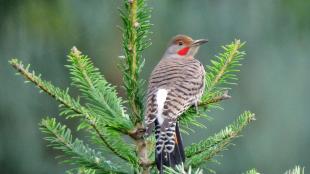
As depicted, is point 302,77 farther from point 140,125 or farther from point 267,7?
point 140,125

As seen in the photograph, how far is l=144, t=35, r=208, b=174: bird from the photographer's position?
2184mm

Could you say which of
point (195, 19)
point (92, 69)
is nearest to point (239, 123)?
point (92, 69)

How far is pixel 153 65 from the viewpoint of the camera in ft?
15.7

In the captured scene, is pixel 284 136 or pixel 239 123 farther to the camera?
pixel 284 136

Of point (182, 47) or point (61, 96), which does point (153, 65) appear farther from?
point (61, 96)

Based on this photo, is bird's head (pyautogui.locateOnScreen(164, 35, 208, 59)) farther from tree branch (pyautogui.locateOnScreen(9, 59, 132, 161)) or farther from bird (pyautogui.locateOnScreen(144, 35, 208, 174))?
tree branch (pyautogui.locateOnScreen(9, 59, 132, 161))

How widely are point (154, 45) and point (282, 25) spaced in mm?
917

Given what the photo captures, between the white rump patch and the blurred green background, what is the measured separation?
222 cm

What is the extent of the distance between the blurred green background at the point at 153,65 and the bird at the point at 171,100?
188 cm

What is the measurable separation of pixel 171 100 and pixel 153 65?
2.34 meters

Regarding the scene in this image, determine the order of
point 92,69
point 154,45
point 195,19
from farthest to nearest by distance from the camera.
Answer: point 195,19 → point 154,45 → point 92,69

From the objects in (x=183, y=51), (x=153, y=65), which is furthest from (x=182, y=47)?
(x=153, y=65)

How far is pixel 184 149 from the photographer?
7.41 feet

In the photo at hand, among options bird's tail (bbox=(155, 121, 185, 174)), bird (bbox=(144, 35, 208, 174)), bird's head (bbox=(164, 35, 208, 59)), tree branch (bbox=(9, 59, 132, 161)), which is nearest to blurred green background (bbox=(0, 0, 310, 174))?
bird's head (bbox=(164, 35, 208, 59))
